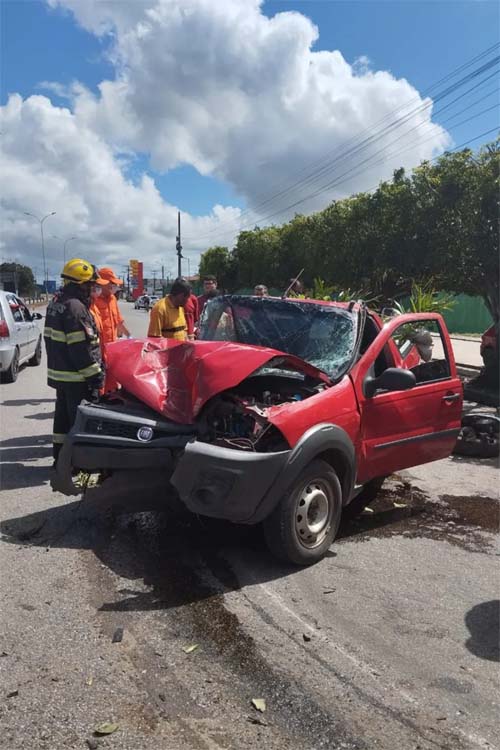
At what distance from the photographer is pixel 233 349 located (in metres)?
4.14

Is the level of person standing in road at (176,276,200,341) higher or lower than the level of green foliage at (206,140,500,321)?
lower

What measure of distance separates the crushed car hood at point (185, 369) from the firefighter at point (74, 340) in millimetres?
681

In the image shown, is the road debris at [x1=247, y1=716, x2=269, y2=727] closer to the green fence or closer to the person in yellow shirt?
the person in yellow shirt

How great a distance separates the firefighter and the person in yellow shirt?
39.2 inches

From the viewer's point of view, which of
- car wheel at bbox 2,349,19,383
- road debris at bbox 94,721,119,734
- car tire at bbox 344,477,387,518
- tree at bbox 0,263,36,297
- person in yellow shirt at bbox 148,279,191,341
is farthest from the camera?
tree at bbox 0,263,36,297

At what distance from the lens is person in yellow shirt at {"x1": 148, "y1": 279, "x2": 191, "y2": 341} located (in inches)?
248

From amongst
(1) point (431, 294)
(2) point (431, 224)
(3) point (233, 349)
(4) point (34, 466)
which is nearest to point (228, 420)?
(3) point (233, 349)

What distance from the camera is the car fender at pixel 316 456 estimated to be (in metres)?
3.64

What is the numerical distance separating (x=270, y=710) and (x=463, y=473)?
4.65 m

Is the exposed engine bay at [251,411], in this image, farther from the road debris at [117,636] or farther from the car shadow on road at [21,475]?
the car shadow on road at [21,475]

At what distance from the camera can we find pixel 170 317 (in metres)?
6.48

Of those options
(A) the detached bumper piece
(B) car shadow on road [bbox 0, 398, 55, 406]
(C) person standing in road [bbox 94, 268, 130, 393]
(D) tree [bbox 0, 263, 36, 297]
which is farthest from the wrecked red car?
(D) tree [bbox 0, 263, 36, 297]

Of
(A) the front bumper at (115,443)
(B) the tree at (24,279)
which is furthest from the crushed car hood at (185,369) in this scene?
(B) the tree at (24,279)

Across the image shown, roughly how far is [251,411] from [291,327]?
4.44 feet
